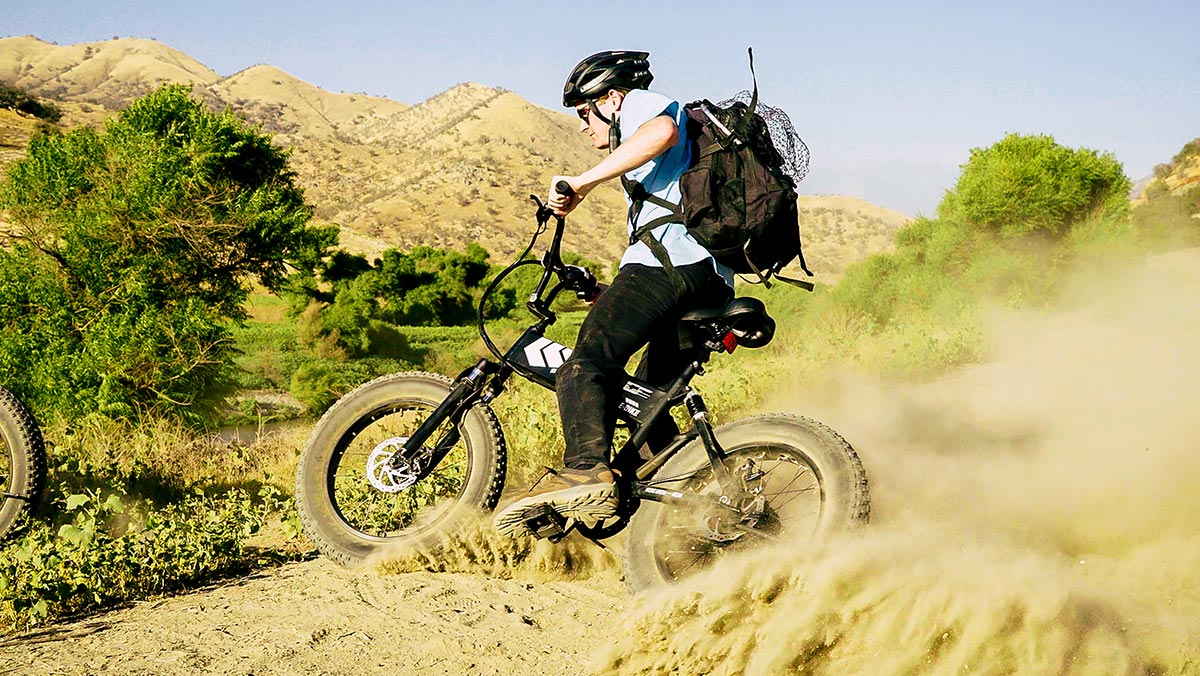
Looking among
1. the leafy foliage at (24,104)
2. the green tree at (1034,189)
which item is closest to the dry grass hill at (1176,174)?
the green tree at (1034,189)

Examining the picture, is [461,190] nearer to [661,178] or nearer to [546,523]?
[661,178]

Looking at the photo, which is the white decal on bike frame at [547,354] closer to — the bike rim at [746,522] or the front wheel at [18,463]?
the bike rim at [746,522]

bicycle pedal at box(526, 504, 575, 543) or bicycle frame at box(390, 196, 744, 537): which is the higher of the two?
bicycle frame at box(390, 196, 744, 537)

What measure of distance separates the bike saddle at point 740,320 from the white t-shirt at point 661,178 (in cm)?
22

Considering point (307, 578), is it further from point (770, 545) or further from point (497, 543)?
point (770, 545)

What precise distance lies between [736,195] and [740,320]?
0.51m

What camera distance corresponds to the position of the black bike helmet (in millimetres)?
4254

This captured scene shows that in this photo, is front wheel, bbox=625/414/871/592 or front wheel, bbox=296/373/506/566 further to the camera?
front wheel, bbox=296/373/506/566

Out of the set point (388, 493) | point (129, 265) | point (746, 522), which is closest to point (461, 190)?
point (129, 265)

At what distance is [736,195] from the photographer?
157 inches

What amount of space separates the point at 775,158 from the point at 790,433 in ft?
3.78

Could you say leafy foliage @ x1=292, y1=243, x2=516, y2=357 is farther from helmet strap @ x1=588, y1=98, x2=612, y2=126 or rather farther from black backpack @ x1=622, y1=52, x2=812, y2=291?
black backpack @ x1=622, y1=52, x2=812, y2=291

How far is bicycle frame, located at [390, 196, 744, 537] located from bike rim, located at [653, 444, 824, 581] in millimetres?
68

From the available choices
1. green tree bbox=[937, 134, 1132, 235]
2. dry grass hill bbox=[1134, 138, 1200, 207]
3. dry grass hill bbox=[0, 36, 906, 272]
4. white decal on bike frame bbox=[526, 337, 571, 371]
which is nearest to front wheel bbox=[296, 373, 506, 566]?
white decal on bike frame bbox=[526, 337, 571, 371]
